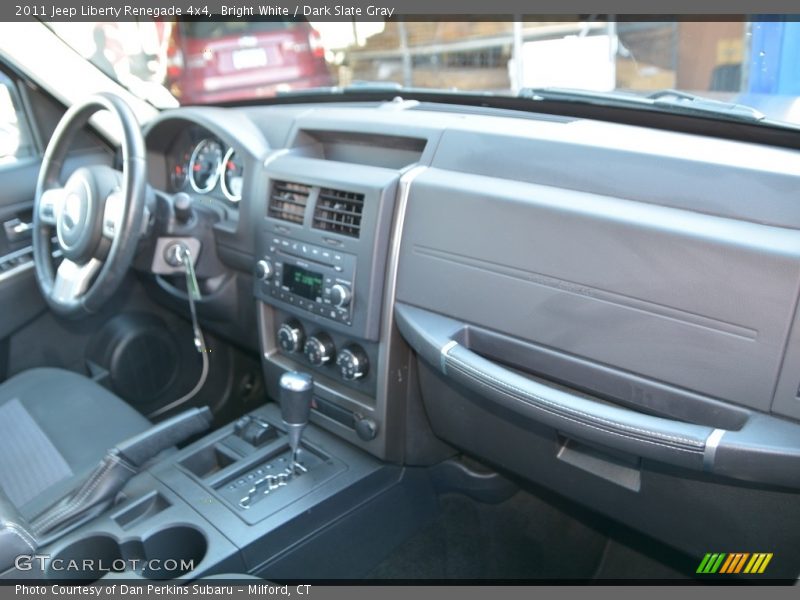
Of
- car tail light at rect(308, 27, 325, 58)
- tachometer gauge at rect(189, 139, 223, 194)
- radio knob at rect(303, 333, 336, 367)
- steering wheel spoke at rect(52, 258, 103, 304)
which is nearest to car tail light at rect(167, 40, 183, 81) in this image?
car tail light at rect(308, 27, 325, 58)

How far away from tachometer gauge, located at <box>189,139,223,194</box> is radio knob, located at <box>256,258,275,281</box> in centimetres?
52

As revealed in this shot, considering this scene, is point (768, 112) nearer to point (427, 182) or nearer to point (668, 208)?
point (668, 208)

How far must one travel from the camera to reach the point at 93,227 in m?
1.96

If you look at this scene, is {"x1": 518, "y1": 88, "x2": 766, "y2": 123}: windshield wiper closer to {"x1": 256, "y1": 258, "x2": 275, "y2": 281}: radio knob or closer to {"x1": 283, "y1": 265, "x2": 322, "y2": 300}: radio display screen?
{"x1": 283, "y1": 265, "x2": 322, "y2": 300}: radio display screen

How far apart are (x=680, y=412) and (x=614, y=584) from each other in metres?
0.90

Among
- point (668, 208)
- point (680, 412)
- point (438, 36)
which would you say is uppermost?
point (438, 36)

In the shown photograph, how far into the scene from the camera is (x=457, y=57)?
279 cm

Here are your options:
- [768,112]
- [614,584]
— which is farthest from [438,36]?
[614,584]

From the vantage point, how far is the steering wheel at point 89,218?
186 cm

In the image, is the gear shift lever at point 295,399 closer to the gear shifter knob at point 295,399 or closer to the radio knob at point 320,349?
the gear shifter knob at point 295,399

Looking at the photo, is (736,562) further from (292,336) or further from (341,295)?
(292,336)

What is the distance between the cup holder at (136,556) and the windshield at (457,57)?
55.7 inches

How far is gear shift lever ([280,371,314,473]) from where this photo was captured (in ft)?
5.77

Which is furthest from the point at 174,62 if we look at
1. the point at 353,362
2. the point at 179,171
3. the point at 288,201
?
the point at 353,362
